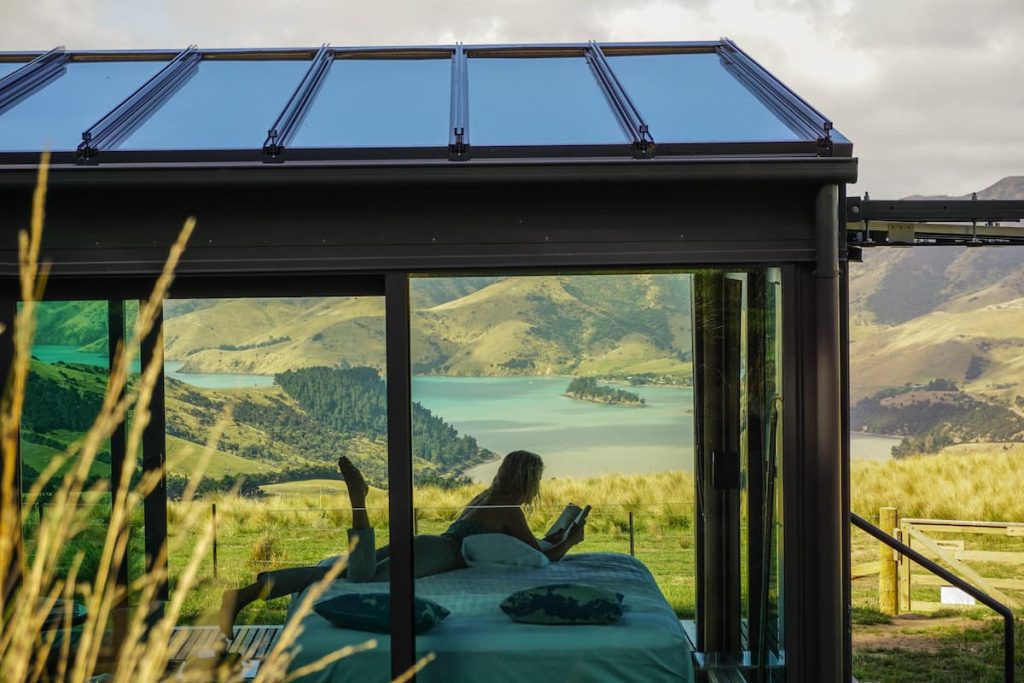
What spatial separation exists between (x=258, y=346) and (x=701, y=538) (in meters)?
2.04

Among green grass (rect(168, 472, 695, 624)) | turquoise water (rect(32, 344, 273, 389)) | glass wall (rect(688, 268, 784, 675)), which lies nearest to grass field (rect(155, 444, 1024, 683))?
green grass (rect(168, 472, 695, 624))

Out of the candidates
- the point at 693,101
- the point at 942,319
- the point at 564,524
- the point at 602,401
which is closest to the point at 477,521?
the point at 564,524

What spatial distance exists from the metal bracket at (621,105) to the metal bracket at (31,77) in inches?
106

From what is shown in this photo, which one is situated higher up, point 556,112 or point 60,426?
point 556,112

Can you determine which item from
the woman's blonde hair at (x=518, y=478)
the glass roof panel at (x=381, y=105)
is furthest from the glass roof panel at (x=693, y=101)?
the woman's blonde hair at (x=518, y=478)

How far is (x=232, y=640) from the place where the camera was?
4.37 metres

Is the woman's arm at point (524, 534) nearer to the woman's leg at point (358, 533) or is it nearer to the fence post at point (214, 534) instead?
the woman's leg at point (358, 533)

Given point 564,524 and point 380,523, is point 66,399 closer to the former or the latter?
point 380,523

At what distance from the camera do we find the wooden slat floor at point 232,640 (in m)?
4.34

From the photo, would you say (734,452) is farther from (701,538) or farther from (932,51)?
(932,51)

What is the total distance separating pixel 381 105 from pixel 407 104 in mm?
114

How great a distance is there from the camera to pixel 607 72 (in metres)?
5.10

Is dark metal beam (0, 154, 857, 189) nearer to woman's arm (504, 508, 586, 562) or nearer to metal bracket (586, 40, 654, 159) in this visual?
metal bracket (586, 40, 654, 159)

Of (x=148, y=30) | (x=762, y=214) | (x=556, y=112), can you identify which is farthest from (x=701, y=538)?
(x=148, y=30)
